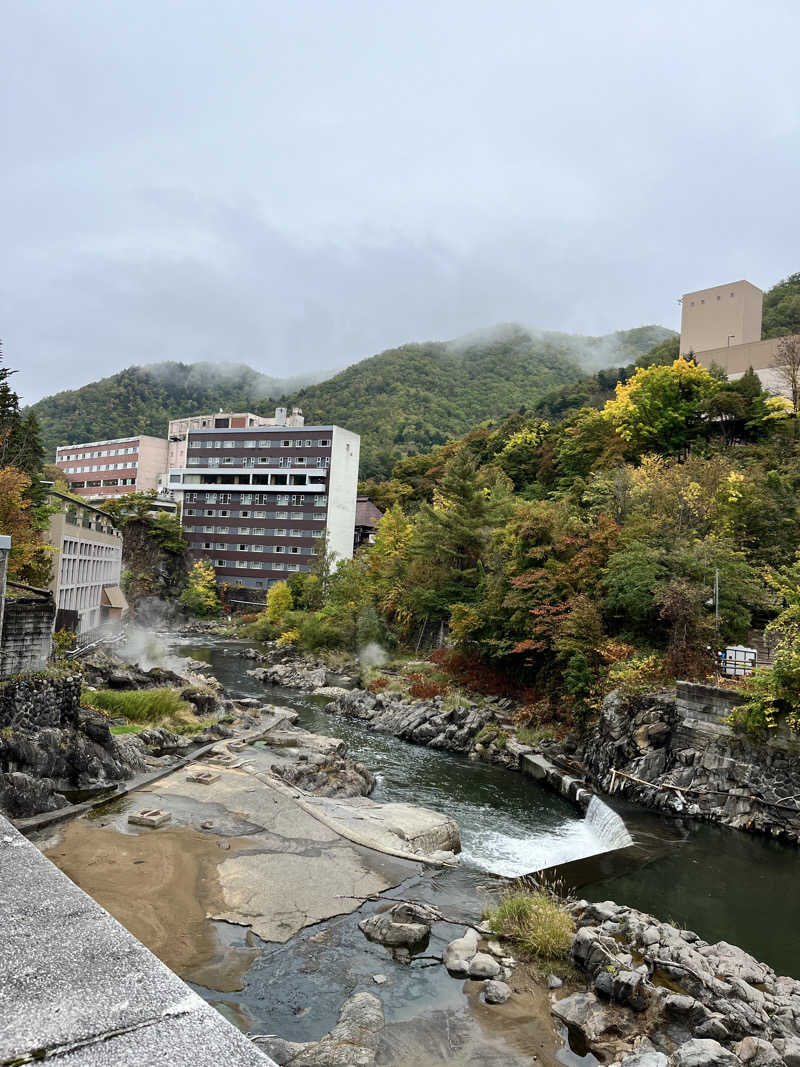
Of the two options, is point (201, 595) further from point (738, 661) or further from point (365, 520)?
point (738, 661)

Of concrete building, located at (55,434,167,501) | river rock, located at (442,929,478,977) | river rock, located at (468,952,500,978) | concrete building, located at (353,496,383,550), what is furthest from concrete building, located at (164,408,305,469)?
river rock, located at (468,952,500,978)

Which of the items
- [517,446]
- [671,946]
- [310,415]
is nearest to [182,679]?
[671,946]

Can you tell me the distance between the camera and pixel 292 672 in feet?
128

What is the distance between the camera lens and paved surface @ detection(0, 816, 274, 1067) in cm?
265

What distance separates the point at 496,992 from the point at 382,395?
95.5 meters

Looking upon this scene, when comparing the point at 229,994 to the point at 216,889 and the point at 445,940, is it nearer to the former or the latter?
A: the point at 216,889

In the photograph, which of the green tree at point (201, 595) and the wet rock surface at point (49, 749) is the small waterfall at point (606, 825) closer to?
the wet rock surface at point (49, 749)

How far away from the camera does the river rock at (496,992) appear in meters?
8.76

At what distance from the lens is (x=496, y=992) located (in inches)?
348

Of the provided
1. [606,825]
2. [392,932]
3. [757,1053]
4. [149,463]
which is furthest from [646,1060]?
[149,463]

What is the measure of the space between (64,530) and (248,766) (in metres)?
20.9

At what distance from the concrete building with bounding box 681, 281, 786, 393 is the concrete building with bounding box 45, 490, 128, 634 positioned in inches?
1582

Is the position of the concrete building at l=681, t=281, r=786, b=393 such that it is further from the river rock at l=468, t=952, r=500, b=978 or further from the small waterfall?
the river rock at l=468, t=952, r=500, b=978

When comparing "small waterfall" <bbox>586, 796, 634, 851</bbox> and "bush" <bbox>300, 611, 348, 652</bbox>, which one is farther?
"bush" <bbox>300, 611, 348, 652</bbox>
